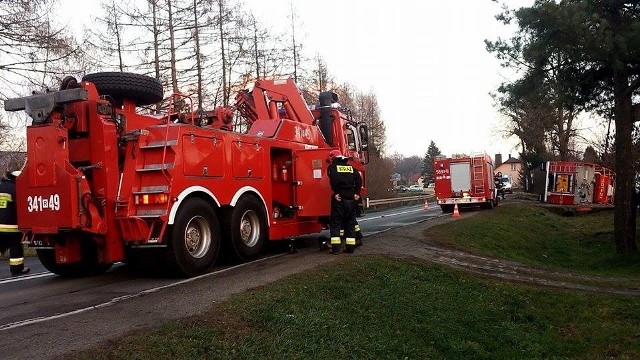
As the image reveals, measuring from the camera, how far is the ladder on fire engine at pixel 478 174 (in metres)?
25.3

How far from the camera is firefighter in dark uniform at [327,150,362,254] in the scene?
393 inches

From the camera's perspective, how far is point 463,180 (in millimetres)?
25641

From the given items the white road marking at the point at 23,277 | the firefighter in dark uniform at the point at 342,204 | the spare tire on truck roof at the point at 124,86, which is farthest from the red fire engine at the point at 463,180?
the white road marking at the point at 23,277

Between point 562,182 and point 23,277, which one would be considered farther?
point 562,182

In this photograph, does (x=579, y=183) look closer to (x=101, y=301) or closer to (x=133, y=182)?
(x=133, y=182)

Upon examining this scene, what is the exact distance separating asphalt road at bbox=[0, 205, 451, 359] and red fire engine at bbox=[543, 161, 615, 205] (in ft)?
76.9

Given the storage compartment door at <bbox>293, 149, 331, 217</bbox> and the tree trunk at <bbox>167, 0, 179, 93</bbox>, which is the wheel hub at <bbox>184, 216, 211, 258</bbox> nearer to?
the storage compartment door at <bbox>293, 149, 331, 217</bbox>

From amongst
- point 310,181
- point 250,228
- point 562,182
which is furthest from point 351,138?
point 562,182

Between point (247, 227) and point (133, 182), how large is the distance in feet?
7.98

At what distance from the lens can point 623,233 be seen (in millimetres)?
15188

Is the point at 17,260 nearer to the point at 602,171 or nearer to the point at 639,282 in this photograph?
the point at 639,282

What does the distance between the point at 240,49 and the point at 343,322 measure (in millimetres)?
22070

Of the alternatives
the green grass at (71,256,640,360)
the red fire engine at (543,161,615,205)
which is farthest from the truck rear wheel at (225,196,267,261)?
the red fire engine at (543,161,615,205)

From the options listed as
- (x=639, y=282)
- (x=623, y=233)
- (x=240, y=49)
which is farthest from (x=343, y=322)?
(x=240, y=49)
